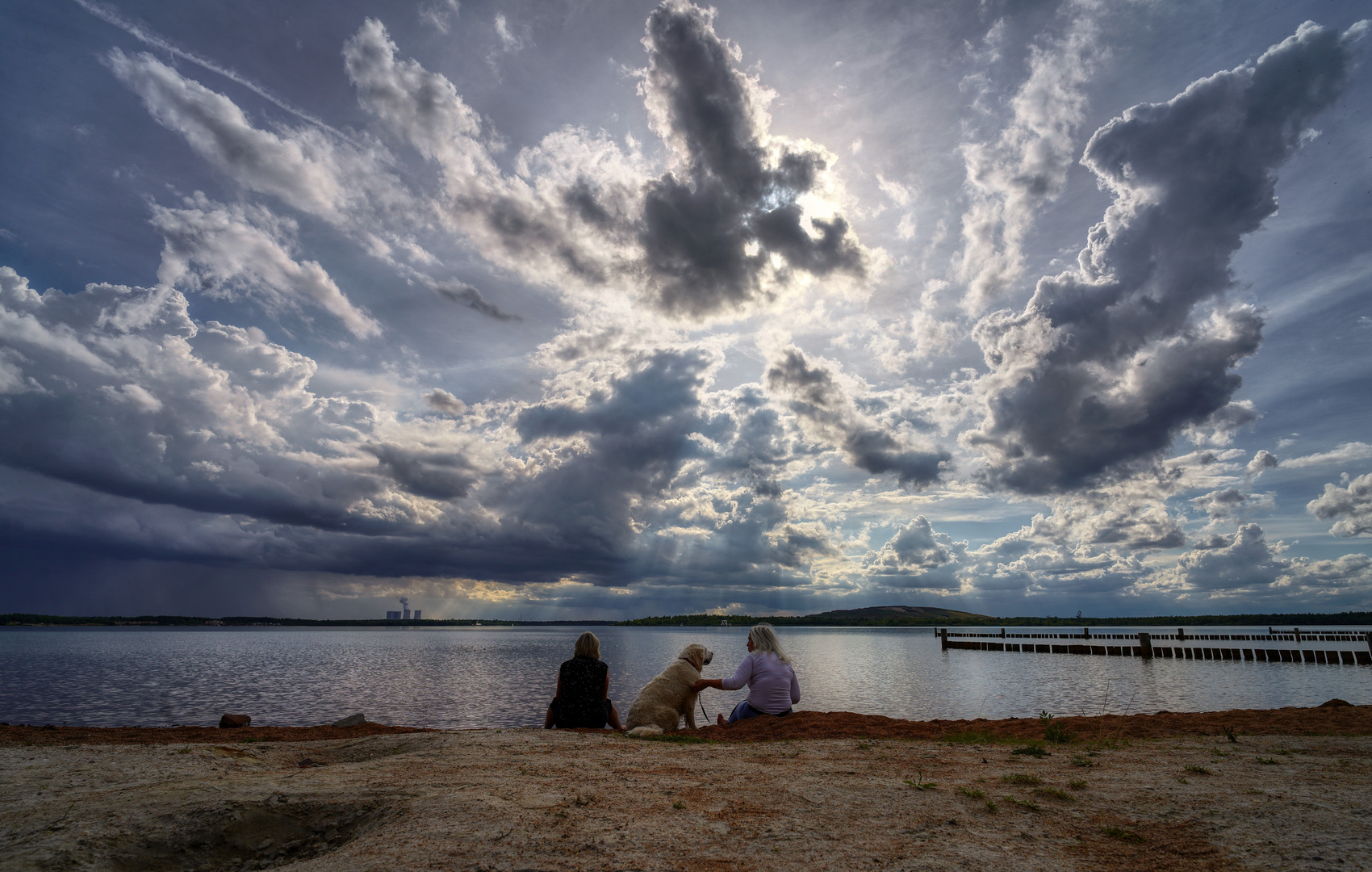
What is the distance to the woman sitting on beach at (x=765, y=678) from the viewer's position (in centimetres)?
1156

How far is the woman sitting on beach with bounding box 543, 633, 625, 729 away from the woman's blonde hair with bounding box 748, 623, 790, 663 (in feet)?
10.4

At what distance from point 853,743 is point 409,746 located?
287 inches

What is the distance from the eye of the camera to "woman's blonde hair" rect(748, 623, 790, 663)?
1148 cm

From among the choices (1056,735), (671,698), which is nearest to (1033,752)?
(1056,735)

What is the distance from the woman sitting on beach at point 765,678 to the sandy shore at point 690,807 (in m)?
1.94

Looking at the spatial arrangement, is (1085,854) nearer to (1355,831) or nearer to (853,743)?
(1355,831)

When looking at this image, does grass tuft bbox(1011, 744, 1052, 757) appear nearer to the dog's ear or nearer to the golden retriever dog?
the golden retriever dog

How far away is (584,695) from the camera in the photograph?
1234 cm

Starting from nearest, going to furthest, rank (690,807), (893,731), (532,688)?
1. (690,807)
2. (893,731)
3. (532,688)

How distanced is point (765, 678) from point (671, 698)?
1953 mm

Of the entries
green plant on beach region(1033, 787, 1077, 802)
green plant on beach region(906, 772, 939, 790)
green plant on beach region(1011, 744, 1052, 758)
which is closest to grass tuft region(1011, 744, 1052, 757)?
green plant on beach region(1011, 744, 1052, 758)

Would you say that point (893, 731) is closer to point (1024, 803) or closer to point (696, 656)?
point (696, 656)

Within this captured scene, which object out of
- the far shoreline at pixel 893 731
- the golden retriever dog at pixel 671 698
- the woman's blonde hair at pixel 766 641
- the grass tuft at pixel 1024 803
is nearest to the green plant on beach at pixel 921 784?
the grass tuft at pixel 1024 803

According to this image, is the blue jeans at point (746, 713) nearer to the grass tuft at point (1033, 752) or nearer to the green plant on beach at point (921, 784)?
the grass tuft at point (1033, 752)
